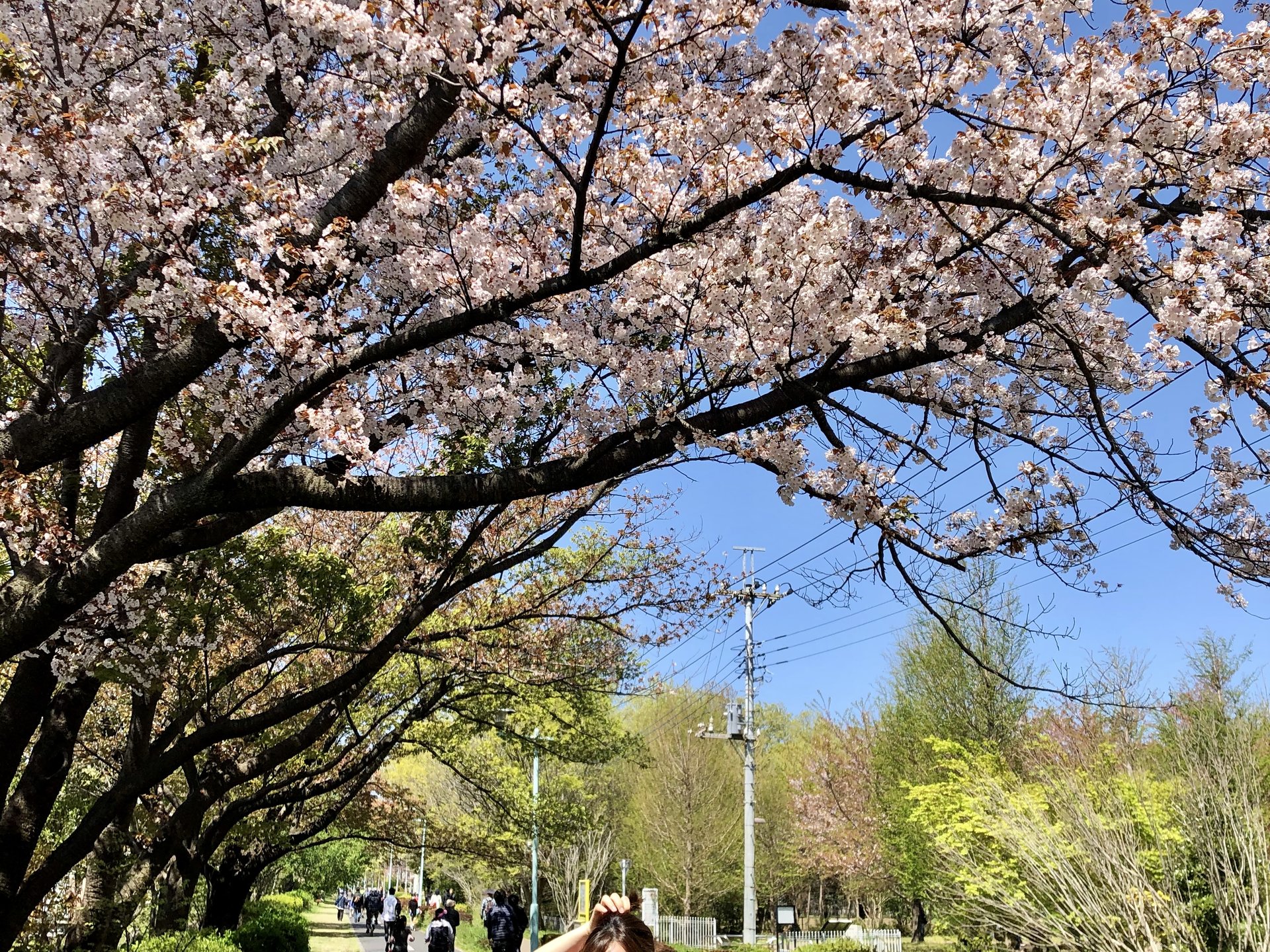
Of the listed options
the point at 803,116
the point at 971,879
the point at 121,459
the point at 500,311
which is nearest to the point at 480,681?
the point at 121,459

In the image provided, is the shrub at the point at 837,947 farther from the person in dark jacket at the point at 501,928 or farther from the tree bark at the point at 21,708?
the tree bark at the point at 21,708

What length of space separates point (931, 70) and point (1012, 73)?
25.8 inches

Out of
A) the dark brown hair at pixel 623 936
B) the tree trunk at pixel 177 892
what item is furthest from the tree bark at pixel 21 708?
the dark brown hair at pixel 623 936

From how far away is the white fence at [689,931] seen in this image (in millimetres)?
26375

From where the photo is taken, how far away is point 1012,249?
4496mm

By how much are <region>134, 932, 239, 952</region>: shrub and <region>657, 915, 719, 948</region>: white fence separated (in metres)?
18.3

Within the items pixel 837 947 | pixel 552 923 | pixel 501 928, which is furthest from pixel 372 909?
pixel 501 928

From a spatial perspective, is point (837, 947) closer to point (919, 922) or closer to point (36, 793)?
point (36, 793)

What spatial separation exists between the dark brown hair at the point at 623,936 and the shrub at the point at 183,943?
867 cm

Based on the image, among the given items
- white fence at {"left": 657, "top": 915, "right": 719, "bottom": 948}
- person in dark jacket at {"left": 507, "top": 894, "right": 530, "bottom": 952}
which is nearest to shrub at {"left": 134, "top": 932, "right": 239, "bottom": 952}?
person in dark jacket at {"left": 507, "top": 894, "right": 530, "bottom": 952}

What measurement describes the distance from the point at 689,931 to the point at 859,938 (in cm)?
492

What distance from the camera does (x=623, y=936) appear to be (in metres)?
2.04

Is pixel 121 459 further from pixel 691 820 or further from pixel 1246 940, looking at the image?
pixel 691 820

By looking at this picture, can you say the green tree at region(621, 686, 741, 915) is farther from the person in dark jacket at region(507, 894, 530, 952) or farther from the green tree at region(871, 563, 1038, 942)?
the person in dark jacket at region(507, 894, 530, 952)
